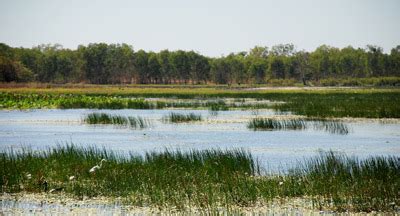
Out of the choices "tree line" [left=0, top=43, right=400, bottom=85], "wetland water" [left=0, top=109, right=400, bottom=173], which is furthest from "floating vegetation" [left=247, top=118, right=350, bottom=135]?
"tree line" [left=0, top=43, right=400, bottom=85]

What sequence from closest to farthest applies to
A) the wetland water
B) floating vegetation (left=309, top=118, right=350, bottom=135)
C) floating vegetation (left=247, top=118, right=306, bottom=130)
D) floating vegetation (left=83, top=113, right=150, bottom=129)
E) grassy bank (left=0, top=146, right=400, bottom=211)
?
grassy bank (left=0, top=146, right=400, bottom=211) < the wetland water < floating vegetation (left=309, top=118, right=350, bottom=135) < floating vegetation (left=247, top=118, right=306, bottom=130) < floating vegetation (left=83, top=113, right=150, bottom=129)

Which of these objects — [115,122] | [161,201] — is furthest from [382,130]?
[161,201]

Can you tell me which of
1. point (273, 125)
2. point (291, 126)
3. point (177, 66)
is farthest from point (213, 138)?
point (177, 66)

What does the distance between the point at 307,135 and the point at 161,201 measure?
17.1m

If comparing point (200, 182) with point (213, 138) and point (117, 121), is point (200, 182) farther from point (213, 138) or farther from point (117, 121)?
point (117, 121)

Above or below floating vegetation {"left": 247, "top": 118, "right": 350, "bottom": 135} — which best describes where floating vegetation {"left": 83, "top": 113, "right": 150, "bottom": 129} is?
above

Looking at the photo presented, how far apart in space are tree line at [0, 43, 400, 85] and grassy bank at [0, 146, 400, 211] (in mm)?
128542

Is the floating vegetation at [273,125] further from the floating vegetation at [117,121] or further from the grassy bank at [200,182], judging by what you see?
the grassy bank at [200,182]

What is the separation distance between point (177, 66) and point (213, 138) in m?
122

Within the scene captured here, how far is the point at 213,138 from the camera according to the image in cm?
2838

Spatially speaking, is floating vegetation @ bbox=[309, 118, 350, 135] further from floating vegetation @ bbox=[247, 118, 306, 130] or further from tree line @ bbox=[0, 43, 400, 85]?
tree line @ bbox=[0, 43, 400, 85]

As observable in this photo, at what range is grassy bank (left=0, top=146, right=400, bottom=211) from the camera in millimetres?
13422

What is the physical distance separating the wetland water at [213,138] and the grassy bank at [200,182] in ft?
7.92

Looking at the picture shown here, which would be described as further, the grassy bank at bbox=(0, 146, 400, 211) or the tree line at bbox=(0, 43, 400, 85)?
the tree line at bbox=(0, 43, 400, 85)
